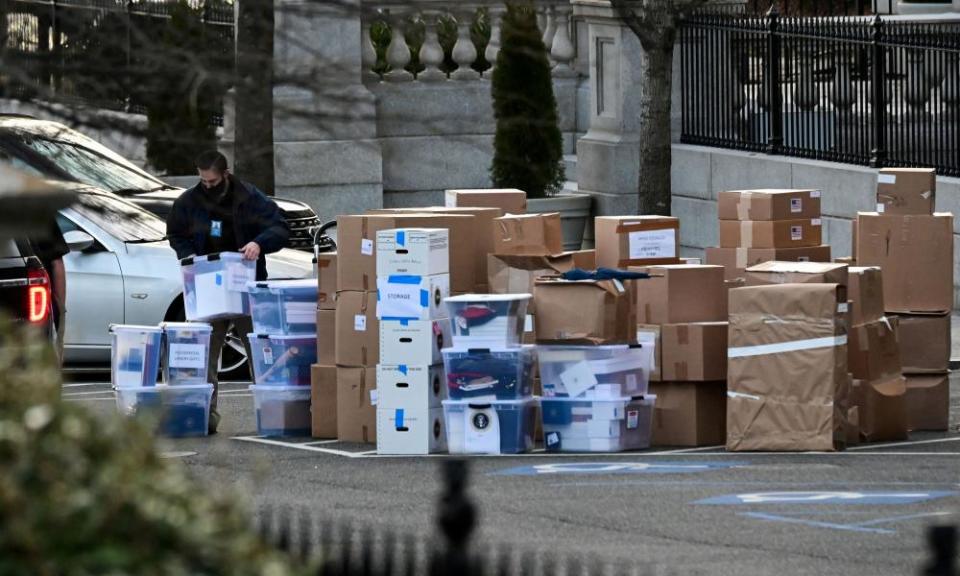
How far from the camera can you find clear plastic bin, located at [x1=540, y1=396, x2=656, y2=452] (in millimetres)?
11586

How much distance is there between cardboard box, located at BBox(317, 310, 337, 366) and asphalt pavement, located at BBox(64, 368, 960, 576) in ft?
1.78

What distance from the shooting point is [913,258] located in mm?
12742

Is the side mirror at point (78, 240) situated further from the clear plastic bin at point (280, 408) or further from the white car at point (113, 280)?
the clear plastic bin at point (280, 408)

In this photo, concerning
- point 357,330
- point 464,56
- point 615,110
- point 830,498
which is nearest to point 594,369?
point 357,330

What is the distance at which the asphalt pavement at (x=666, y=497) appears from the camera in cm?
858

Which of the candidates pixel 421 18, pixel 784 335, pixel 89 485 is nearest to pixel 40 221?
pixel 89 485

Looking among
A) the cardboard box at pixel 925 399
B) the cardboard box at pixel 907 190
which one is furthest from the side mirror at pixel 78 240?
the cardboard box at pixel 925 399

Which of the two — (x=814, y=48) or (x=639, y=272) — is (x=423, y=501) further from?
(x=814, y=48)

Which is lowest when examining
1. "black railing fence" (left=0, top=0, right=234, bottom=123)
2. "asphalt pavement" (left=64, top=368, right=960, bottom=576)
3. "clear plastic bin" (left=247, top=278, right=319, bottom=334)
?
"asphalt pavement" (left=64, top=368, right=960, bottom=576)

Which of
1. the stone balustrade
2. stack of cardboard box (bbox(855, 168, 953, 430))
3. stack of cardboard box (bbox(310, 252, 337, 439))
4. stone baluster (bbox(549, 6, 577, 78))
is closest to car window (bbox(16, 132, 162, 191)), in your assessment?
stack of cardboard box (bbox(310, 252, 337, 439))

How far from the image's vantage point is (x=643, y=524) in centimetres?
930

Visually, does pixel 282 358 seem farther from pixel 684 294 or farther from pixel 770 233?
pixel 770 233

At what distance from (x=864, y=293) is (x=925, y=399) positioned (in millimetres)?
1045

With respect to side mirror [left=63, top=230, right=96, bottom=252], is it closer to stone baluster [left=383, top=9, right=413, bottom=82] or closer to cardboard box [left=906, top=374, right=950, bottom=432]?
cardboard box [left=906, top=374, right=950, bottom=432]
